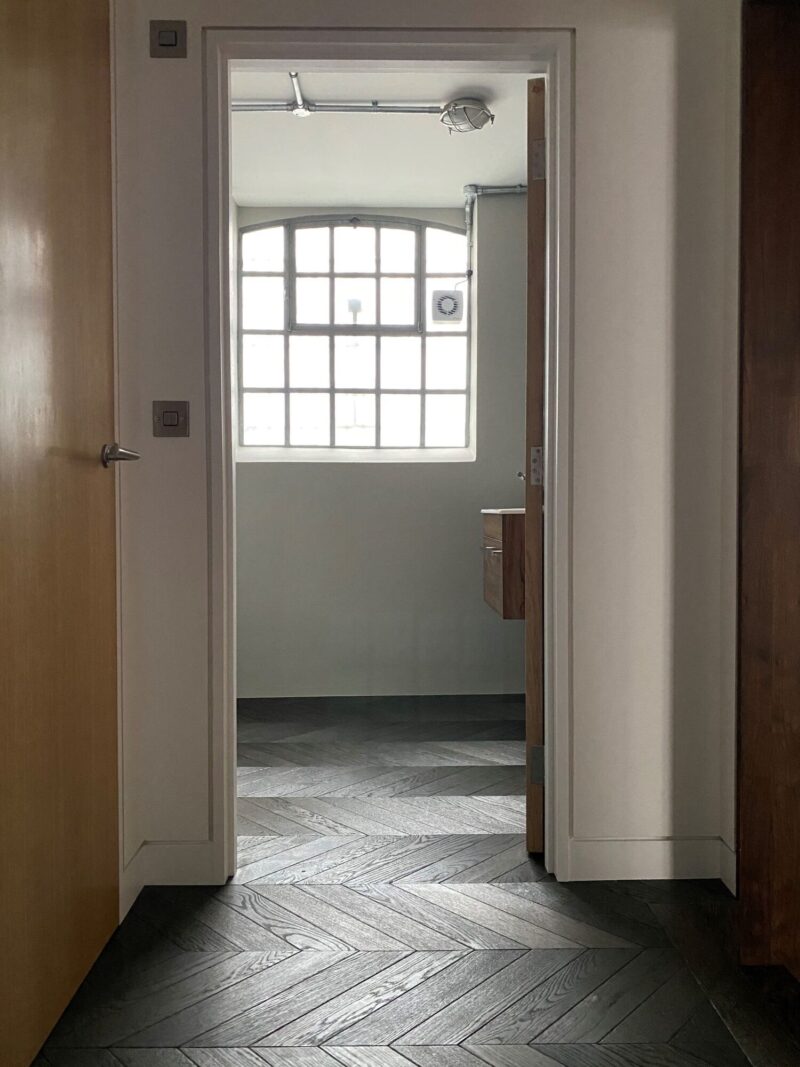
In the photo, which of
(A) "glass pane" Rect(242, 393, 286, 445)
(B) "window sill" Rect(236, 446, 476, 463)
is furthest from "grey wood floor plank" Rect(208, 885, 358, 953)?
(A) "glass pane" Rect(242, 393, 286, 445)

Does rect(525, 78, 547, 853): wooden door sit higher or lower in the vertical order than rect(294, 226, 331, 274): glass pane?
lower

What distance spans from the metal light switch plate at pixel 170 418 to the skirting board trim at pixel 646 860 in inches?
57.2

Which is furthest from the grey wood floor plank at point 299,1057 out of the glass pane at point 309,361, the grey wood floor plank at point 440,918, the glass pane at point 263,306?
the glass pane at point 263,306

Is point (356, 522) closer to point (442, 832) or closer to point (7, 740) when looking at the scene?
point (442, 832)

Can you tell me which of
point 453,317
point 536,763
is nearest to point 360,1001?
point 536,763

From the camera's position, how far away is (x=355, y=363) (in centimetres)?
480

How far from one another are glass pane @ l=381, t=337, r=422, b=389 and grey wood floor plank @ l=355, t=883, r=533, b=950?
9.81 feet

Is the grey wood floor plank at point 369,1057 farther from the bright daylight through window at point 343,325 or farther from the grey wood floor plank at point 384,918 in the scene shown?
the bright daylight through window at point 343,325

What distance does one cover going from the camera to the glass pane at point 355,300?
4.79 metres

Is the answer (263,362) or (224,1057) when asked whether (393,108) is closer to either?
(263,362)

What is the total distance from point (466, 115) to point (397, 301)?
4.35ft

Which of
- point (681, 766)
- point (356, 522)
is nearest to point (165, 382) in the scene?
point (681, 766)

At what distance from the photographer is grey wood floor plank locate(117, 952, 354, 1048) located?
1.66 metres

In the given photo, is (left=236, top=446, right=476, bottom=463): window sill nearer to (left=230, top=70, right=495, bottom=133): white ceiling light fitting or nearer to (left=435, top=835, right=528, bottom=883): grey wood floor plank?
(left=230, top=70, right=495, bottom=133): white ceiling light fitting
